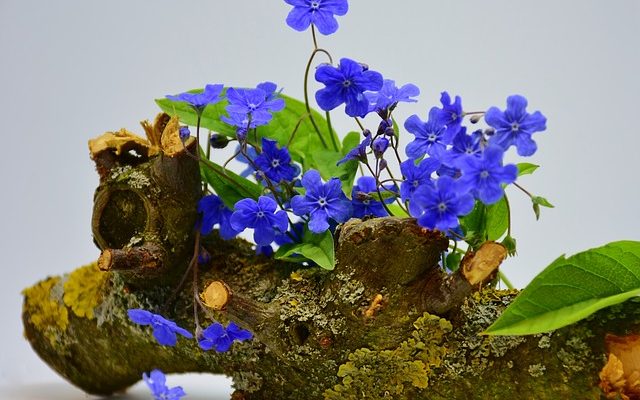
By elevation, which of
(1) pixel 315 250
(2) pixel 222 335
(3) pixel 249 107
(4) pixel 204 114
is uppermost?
(4) pixel 204 114

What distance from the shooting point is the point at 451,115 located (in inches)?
46.1

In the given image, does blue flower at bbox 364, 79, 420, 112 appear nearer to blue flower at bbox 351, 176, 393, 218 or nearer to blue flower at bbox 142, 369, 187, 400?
blue flower at bbox 351, 176, 393, 218

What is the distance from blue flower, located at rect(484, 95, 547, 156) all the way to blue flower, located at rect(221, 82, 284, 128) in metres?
0.41

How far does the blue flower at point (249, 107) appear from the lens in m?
1.36

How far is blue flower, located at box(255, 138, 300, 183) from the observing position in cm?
146

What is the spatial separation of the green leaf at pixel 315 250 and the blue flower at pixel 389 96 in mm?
225

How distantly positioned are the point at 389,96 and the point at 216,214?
16.2 inches

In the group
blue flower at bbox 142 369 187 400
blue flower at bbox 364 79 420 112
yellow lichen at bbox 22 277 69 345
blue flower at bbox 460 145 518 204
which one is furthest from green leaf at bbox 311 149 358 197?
yellow lichen at bbox 22 277 69 345

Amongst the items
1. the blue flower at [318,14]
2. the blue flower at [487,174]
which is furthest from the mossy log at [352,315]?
the blue flower at [318,14]

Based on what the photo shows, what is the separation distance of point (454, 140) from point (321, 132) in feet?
1.65

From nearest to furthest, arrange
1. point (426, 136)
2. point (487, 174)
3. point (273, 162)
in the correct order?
point (487, 174) < point (426, 136) < point (273, 162)

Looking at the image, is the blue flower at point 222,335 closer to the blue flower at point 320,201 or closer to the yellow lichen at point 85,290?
the blue flower at point 320,201

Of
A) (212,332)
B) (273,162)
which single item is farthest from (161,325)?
(273,162)

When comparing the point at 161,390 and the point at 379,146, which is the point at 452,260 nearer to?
the point at 379,146
